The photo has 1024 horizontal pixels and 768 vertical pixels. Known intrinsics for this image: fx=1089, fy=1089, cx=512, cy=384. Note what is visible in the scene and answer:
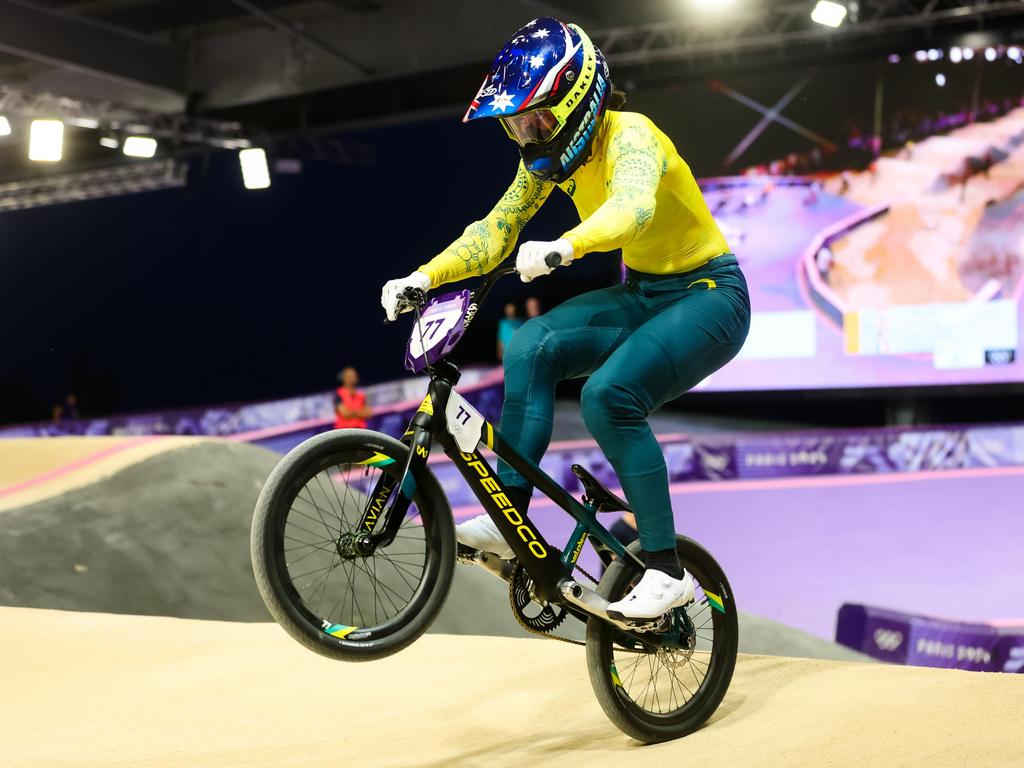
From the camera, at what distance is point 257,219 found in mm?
17344

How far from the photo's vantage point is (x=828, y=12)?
975 centimetres

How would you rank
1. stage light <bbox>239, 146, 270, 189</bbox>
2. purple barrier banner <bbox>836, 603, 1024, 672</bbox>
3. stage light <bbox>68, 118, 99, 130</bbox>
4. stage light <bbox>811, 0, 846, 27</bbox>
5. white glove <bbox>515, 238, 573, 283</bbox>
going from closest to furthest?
1. white glove <bbox>515, 238, 573, 283</bbox>
2. purple barrier banner <bbox>836, 603, 1024, 672</bbox>
3. stage light <bbox>811, 0, 846, 27</bbox>
4. stage light <bbox>239, 146, 270, 189</bbox>
5. stage light <bbox>68, 118, 99, 130</bbox>

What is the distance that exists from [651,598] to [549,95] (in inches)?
59.0

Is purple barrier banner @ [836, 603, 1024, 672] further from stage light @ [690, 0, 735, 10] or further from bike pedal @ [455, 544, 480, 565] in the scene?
stage light @ [690, 0, 735, 10]

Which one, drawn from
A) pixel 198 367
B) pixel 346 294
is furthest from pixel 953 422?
pixel 198 367

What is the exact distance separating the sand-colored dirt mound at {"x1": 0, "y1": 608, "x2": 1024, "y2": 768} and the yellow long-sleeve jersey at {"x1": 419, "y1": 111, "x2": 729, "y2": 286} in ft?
Answer: 4.88

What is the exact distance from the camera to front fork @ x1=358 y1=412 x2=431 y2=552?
2883mm

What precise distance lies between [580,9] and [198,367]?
28.5 feet

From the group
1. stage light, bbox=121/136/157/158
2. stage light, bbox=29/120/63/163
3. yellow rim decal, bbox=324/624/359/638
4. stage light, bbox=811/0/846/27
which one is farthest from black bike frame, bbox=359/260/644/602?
stage light, bbox=121/136/157/158

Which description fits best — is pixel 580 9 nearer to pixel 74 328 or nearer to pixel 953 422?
pixel 953 422

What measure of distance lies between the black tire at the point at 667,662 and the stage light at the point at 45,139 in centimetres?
1067

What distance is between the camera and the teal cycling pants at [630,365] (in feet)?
10.4

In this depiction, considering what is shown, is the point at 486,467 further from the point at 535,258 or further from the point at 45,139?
the point at 45,139

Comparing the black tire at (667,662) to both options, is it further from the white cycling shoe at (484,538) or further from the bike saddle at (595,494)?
the white cycling shoe at (484,538)
